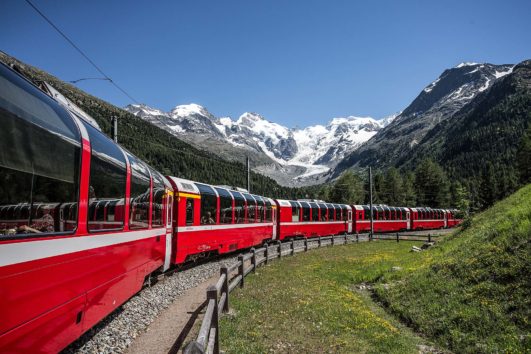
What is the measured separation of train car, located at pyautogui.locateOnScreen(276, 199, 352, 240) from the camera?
3138cm

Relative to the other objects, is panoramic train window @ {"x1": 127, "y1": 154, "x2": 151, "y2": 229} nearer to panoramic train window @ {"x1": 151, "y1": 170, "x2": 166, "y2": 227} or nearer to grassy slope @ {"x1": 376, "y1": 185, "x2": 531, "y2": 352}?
panoramic train window @ {"x1": 151, "y1": 170, "x2": 166, "y2": 227}

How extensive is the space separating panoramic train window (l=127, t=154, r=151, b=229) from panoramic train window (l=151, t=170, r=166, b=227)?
744mm

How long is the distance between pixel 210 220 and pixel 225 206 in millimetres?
1742

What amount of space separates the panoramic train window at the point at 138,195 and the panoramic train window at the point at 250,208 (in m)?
12.1

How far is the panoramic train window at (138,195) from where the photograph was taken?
9312 mm

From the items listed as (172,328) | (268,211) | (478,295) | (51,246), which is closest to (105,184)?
(51,246)

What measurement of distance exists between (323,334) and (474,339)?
118 inches

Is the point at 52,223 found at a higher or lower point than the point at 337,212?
higher

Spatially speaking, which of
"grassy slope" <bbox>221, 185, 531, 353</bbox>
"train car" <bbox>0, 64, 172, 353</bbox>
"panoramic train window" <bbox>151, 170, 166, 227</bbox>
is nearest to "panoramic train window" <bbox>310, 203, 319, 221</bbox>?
"grassy slope" <bbox>221, 185, 531, 353</bbox>

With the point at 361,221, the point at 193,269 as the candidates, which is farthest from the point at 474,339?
the point at 361,221

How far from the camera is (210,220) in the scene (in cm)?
1784

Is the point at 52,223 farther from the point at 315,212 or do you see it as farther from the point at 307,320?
the point at 315,212

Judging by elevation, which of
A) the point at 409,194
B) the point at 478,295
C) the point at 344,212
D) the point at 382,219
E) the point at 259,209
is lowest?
the point at 478,295

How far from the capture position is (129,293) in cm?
895
